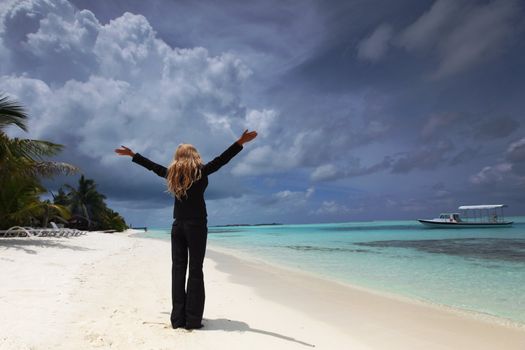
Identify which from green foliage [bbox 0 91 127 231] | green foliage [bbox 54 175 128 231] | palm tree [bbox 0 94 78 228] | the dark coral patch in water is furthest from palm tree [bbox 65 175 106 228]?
the dark coral patch in water

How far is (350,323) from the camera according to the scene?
506cm

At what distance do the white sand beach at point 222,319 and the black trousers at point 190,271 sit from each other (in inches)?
6.3

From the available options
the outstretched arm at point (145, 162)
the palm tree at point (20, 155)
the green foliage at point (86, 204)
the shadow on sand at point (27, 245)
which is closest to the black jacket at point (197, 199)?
the outstretched arm at point (145, 162)

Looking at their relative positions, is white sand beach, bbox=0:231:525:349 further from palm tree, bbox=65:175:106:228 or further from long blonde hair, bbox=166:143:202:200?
palm tree, bbox=65:175:106:228

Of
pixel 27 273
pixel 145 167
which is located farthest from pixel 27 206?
pixel 145 167

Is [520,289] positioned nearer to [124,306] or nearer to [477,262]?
[477,262]

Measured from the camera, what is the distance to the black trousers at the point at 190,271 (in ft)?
13.1

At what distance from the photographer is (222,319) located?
185 inches

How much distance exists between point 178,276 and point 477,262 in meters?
14.0

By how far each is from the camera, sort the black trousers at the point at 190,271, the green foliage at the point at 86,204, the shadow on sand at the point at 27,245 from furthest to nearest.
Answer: the green foliage at the point at 86,204 < the shadow on sand at the point at 27,245 < the black trousers at the point at 190,271

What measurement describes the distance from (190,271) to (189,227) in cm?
50

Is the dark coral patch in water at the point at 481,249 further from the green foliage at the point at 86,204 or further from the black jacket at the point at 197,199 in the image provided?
the green foliage at the point at 86,204

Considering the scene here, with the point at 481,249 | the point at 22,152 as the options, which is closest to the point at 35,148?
the point at 22,152

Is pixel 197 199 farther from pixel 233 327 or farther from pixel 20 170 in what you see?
pixel 20 170
